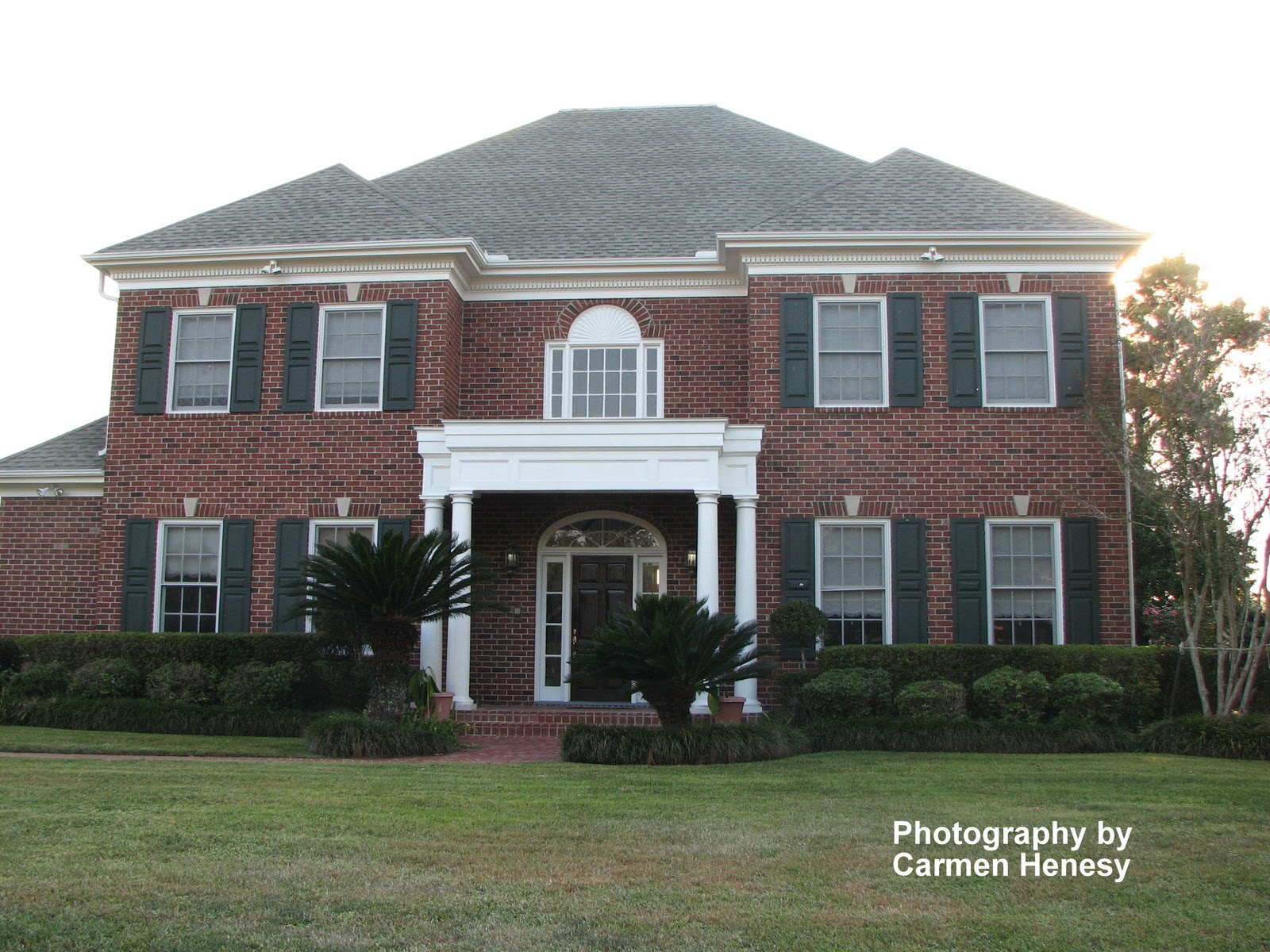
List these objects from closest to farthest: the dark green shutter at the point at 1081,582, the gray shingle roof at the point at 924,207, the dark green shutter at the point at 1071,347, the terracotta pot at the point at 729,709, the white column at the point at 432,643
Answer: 1. the terracotta pot at the point at 729,709
2. the white column at the point at 432,643
3. the dark green shutter at the point at 1081,582
4. the dark green shutter at the point at 1071,347
5. the gray shingle roof at the point at 924,207

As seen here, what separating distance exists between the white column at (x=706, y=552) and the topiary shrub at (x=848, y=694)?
1.40 metres

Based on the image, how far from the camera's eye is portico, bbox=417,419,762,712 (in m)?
15.0

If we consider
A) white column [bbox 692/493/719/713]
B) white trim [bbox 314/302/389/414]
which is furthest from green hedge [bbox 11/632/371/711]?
white column [bbox 692/493/719/713]

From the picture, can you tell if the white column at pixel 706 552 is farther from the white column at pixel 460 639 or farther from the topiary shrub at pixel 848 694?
the white column at pixel 460 639

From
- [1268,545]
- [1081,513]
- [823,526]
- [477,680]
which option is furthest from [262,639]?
[1268,545]

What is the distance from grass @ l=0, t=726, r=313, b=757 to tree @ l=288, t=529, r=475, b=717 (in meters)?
1.29

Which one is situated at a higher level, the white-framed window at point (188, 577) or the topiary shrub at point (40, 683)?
the white-framed window at point (188, 577)

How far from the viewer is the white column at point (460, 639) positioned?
1502 cm

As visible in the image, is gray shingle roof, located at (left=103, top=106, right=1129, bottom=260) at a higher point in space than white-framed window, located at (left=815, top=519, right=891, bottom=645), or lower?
Result: higher

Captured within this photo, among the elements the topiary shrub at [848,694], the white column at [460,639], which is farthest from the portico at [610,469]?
the topiary shrub at [848,694]

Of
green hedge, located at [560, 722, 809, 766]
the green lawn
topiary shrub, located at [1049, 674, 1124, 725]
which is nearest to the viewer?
the green lawn

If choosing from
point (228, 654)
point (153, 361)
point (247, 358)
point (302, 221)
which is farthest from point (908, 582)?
point (153, 361)

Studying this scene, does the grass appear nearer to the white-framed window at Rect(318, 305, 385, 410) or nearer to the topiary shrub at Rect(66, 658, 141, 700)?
the topiary shrub at Rect(66, 658, 141, 700)

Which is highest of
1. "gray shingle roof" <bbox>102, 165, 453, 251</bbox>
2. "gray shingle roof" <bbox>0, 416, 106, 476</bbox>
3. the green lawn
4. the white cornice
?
"gray shingle roof" <bbox>102, 165, 453, 251</bbox>
